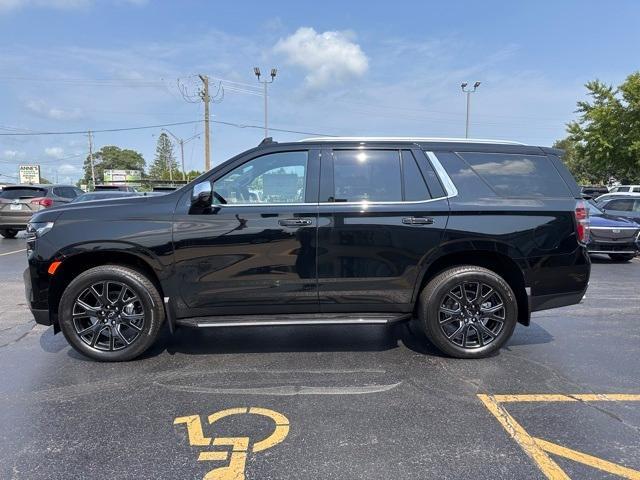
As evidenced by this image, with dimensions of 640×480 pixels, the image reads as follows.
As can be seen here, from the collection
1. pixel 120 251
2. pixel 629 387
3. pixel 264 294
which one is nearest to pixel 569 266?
pixel 629 387

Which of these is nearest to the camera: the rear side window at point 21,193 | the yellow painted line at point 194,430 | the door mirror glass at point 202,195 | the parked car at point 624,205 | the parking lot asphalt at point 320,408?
the parking lot asphalt at point 320,408

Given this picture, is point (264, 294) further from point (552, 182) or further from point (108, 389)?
point (552, 182)

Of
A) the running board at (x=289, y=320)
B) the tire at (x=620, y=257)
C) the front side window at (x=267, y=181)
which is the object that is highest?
the front side window at (x=267, y=181)

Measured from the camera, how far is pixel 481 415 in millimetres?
3338

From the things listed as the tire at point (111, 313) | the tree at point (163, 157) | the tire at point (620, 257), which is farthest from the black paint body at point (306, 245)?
the tree at point (163, 157)

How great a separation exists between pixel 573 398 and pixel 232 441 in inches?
99.1

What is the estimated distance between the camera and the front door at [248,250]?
416 cm

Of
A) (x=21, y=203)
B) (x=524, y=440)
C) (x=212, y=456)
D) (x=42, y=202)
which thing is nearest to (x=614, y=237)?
(x=524, y=440)

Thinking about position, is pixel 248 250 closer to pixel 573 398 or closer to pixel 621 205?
pixel 573 398

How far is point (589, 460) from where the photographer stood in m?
2.79

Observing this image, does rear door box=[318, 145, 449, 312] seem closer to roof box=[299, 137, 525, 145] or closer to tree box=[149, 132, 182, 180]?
roof box=[299, 137, 525, 145]

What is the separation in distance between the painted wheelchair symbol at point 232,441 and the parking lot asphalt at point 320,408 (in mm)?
12

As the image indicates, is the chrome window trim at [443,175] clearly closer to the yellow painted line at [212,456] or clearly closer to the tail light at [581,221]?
the tail light at [581,221]

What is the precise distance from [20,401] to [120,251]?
1331mm
